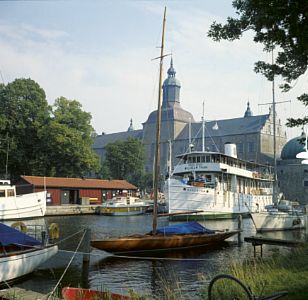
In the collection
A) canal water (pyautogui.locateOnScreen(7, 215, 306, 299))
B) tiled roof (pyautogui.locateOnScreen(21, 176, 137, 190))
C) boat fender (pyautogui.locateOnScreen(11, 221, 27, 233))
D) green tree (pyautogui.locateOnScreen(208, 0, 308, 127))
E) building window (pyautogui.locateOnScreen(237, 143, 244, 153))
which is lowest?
canal water (pyautogui.locateOnScreen(7, 215, 306, 299))

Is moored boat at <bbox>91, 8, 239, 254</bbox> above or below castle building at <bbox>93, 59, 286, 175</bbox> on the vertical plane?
below

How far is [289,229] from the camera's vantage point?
32.8m

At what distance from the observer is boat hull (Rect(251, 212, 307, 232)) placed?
3050cm

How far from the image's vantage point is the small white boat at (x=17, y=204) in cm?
3814

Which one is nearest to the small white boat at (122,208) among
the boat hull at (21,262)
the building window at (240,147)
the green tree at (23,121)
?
the green tree at (23,121)

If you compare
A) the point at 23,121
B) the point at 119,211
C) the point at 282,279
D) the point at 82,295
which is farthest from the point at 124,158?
the point at 82,295

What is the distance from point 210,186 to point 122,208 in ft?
39.6

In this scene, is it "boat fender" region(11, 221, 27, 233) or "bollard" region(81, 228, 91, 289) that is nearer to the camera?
"bollard" region(81, 228, 91, 289)

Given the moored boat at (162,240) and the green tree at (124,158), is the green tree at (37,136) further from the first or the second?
the moored boat at (162,240)

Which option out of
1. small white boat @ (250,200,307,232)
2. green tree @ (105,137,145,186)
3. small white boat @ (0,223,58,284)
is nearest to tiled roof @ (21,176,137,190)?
green tree @ (105,137,145,186)

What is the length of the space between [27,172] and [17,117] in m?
8.16

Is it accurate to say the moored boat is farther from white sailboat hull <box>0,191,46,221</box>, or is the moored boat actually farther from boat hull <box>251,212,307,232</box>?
white sailboat hull <box>0,191,46,221</box>

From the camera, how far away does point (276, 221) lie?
31.7 meters

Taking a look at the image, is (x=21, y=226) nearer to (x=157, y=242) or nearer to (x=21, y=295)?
(x=157, y=242)
